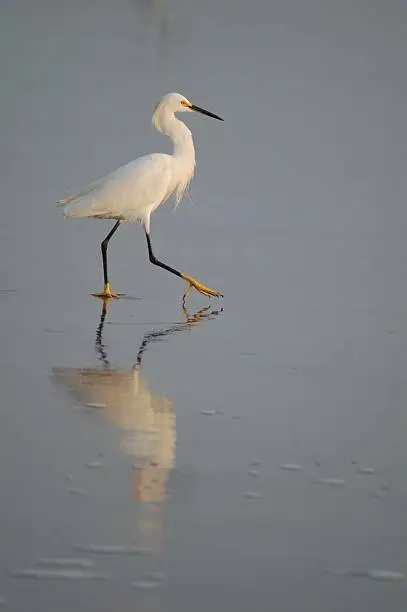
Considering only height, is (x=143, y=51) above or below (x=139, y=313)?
above

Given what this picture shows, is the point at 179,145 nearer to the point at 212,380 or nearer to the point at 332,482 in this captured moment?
the point at 212,380

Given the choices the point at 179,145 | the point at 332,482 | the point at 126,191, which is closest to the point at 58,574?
the point at 332,482

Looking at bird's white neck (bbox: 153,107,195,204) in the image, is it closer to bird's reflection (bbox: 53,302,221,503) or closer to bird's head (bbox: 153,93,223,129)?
bird's head (bbox: 153,93,223,129)

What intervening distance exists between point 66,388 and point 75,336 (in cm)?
141

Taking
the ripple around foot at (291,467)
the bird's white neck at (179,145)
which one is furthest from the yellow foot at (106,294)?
the ripple around foot at (291,467)

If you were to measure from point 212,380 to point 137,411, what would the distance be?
0.72 metres

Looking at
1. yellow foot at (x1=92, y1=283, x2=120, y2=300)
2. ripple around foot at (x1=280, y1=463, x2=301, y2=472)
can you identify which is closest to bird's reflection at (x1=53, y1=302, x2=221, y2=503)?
ripple around foot at (x1=280, y1=463, x2=301, y2=472)

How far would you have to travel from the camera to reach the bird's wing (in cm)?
986

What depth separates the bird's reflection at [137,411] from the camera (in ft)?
15.2

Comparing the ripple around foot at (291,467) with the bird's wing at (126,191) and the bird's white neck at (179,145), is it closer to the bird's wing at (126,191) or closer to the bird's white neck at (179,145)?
the bird's wing at (126,191)

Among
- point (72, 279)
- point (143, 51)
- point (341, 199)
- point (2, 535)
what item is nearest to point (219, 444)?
point (2, 535)

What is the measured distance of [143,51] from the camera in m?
25.6

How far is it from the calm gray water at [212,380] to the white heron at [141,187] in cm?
46

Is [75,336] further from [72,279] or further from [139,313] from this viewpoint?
[72,279]
